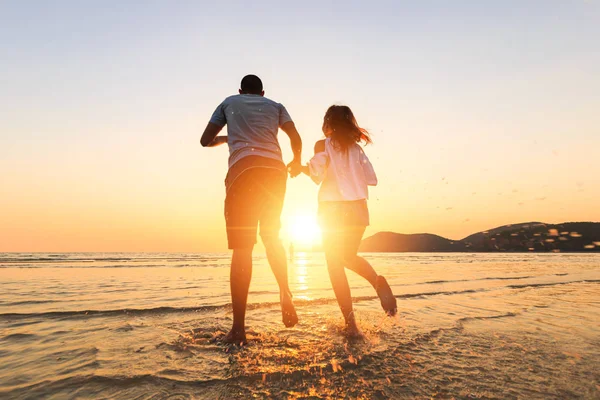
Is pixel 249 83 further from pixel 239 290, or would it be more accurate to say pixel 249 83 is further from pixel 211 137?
pixel 239 290

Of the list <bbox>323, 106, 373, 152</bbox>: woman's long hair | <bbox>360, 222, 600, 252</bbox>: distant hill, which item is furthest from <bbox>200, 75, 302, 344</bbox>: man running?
<bbox>360, 222, 600, 252</bbox>: distant hill

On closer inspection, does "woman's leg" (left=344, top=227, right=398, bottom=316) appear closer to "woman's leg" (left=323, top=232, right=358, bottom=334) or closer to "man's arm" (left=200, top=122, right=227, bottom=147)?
"woman's leg" (left=323, top=232, right=358, bottom=334)

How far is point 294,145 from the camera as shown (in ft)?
11.7

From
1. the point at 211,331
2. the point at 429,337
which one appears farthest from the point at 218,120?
the point at 429,337

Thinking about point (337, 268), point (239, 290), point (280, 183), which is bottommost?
point (239, 290)

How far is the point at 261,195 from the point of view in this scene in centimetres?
323

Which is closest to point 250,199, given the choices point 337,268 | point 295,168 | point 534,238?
point 295,168

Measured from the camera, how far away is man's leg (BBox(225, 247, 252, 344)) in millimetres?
2856

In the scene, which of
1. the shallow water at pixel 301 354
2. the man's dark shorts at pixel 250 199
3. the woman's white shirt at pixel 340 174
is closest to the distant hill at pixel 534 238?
the shallow water at pixel 301 354

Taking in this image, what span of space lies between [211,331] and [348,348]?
55.5 inches

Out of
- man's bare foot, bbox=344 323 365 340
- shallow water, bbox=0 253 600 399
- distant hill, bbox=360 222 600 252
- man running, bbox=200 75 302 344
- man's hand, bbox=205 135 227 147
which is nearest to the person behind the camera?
shallow water, bbox=0 253 600 399

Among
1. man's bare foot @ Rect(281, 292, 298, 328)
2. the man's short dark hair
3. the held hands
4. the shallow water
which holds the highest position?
the man's short dark hair

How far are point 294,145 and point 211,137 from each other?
86 cm

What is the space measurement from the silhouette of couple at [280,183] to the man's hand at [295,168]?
11mm
